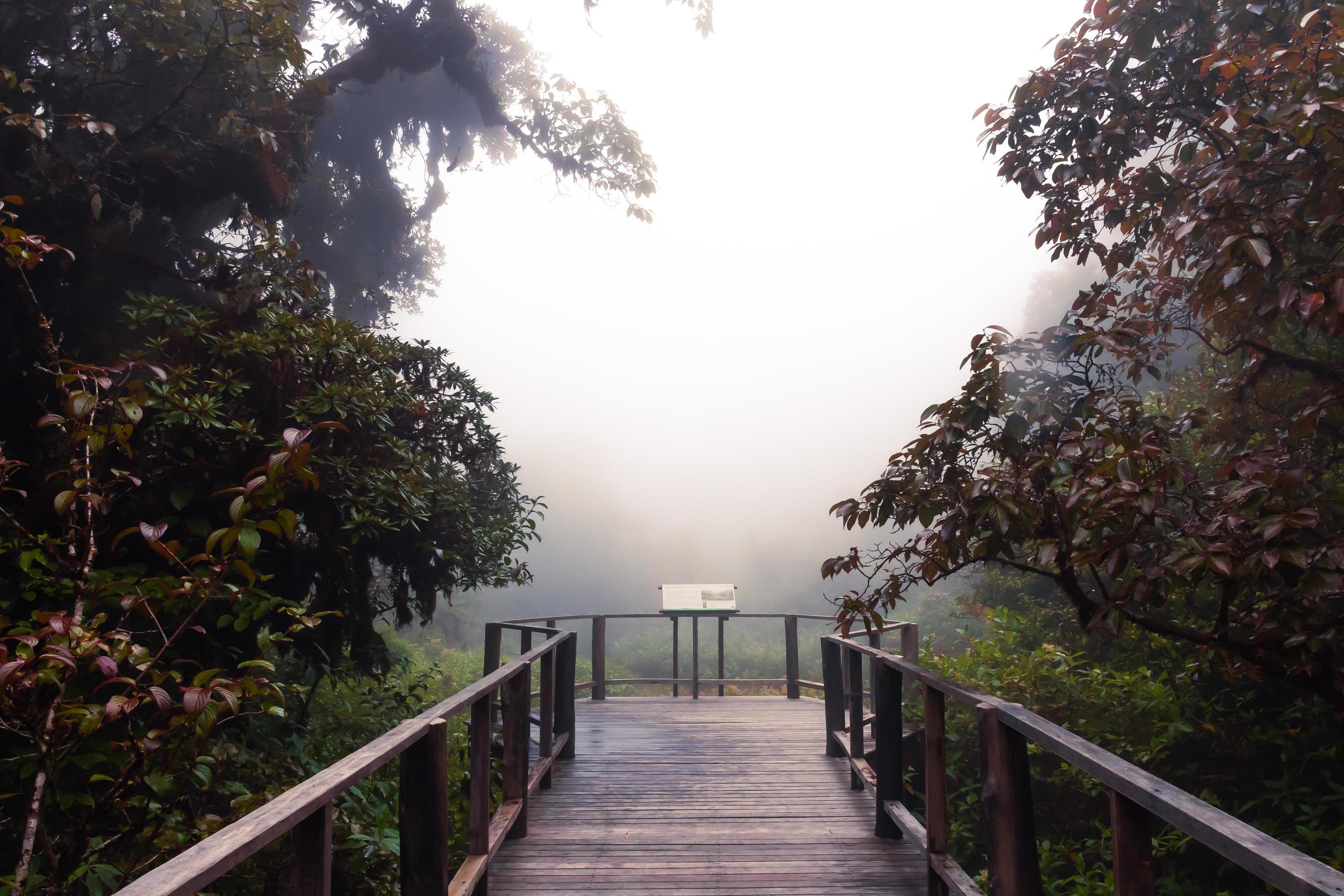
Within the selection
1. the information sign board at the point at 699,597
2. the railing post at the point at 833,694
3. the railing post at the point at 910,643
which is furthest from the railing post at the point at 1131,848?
the information sign board at the point at 699,597

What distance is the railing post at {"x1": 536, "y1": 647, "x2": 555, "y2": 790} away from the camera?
190 inches

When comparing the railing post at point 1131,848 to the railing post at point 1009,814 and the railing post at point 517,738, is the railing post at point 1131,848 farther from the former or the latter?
the railing post at point 517,738

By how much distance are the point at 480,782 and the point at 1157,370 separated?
3.74 meters

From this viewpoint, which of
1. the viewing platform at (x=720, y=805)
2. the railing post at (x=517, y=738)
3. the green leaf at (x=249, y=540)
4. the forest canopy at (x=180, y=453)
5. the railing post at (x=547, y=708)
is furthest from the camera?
the railing post at (x=547, y=708)

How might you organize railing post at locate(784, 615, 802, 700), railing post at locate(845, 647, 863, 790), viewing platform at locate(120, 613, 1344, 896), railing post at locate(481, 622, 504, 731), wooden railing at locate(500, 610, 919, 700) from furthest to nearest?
railing post at locate(784, 615, 802, 700) → wooden railing at locate(500, 610, 919, 700) → railing post at locate(481, 622, 504, 731) → railing post at locate(845, 647, 863, 790) → viewing platform at locate(120, 613, 1344, 896)

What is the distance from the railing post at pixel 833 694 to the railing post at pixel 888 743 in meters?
1.72

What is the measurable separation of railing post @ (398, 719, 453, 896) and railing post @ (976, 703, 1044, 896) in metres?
1.66

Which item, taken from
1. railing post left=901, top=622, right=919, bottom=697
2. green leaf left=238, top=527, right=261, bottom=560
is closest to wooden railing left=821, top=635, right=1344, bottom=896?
green leaf left=238, top=527, right=261, bottom=560

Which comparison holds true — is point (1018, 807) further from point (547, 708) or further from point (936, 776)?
point (547, 708)

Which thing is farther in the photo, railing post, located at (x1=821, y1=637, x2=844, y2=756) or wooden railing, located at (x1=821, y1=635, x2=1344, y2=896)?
railing post, located at (x1=821, y1=637, x2=844, y2=756)

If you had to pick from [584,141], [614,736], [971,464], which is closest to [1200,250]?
[971,464]

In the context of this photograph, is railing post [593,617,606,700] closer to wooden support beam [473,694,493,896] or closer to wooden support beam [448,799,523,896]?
wooden support beam [448,799,523,896]

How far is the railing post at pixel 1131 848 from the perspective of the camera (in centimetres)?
175

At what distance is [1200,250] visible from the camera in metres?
4.18
